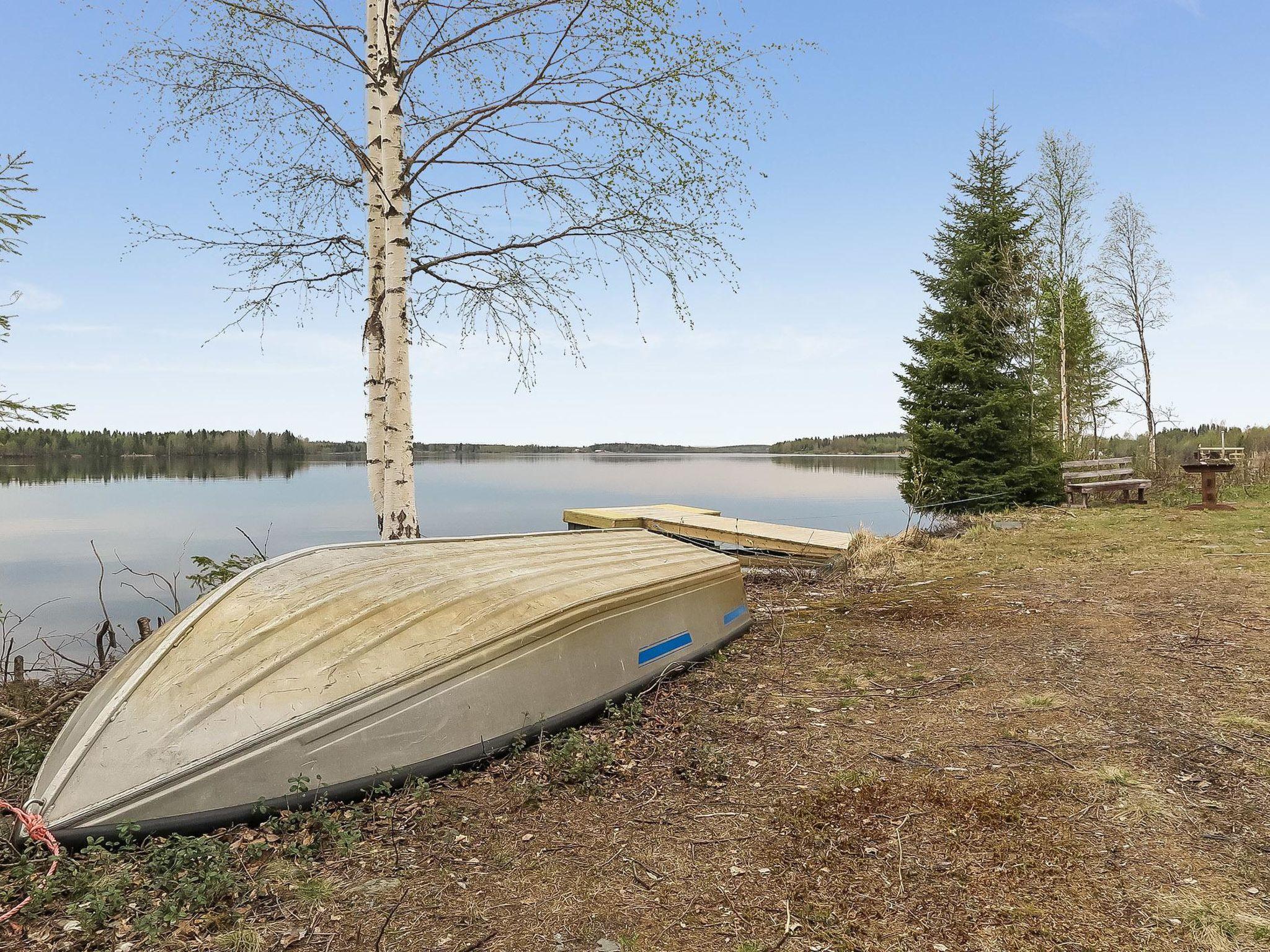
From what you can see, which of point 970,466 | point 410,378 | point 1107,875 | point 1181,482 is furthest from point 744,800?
point 1181,482

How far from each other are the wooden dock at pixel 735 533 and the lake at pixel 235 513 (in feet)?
2.46

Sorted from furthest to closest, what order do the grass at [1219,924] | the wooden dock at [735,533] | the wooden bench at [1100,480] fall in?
the wooden bench at [1100,480] < the wooden dock at [735,533] < the grass at [1219,924]

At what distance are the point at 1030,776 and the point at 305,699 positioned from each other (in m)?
3.13

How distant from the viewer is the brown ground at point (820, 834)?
215 cm

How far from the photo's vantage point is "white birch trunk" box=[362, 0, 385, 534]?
235 inches

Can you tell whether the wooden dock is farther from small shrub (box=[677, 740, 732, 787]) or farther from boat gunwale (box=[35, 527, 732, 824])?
small shrub (box=[677, 740, 732, 787])

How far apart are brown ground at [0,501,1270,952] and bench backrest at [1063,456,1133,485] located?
1115 centimetres

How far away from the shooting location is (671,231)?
20.8 feet

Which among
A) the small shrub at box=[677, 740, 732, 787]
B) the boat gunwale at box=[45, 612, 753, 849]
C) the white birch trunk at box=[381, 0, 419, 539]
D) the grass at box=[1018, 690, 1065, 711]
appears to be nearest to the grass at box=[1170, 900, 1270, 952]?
the small shrub at box=[677, 740, 732, 787]

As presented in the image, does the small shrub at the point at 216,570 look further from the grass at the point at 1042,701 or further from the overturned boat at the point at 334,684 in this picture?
the grass at the point at 1042,701

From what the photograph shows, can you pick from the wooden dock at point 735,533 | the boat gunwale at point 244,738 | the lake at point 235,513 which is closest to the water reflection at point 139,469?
the lake at point 235,513

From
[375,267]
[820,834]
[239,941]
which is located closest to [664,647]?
[820,834]

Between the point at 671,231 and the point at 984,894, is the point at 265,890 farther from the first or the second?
the point at 671,231

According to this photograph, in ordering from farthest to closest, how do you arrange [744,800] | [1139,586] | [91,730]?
1. [1139,586]
2. [744,800]
3. [91,730]
